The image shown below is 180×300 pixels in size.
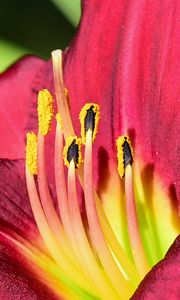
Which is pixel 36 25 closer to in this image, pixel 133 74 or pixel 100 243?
pixel 133 74

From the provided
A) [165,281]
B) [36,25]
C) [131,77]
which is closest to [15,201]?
[131,77]

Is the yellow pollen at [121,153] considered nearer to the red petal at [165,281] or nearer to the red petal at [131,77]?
the red petal at [131,77]

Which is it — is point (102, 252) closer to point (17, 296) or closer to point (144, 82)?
point (17, 296)

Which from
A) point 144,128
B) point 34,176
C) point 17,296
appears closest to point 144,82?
point 144,128

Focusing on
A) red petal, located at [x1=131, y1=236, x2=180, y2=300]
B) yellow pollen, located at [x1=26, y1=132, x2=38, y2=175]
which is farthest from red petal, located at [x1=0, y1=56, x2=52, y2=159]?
red petal, located at [x1=131, y1=236, x2=180, y2=300]

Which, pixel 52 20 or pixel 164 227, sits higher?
pixel 52 20

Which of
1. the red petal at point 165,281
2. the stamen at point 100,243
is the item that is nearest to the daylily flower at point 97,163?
the stamen at point 100,243

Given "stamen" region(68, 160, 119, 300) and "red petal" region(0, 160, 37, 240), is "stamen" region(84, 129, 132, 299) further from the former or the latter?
"red petal" region(0, 160, 37, 240)
